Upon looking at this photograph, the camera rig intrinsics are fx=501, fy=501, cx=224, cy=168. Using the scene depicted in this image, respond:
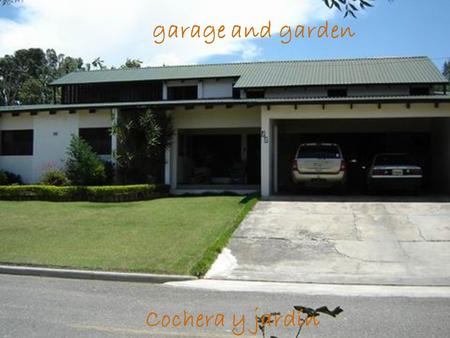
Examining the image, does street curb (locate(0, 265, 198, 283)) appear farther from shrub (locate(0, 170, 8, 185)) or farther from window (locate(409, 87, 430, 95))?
window (locate(409, 87, 430, 95))

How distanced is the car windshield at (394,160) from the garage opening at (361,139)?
4444mm

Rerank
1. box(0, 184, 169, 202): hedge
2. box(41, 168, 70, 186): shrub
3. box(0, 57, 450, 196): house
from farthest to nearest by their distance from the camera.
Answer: box(41, 168, 70, 186): shrub, box(0, 57, 450, 196): house, box(0, 184, 169, 202): hedge

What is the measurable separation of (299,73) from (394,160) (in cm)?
1043

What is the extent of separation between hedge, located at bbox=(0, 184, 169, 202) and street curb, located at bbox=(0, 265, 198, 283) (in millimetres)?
8452

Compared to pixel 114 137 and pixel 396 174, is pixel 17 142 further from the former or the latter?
pixel 396 174

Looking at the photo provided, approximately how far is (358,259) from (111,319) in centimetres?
568

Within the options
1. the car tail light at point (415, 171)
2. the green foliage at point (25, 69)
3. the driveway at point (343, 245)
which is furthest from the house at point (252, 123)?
the green foliage at point (25, 69)

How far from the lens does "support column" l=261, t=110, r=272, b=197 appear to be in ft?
56.6

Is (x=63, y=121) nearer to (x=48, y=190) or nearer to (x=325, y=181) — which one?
(x=48, y=190)

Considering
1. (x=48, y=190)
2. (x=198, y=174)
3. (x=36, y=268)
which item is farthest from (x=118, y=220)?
(x=198, y=174)

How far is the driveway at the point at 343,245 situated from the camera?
9.22 meters

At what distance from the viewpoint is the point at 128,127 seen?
1959 centimetres

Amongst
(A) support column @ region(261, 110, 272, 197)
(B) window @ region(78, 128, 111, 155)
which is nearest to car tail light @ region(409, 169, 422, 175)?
(A) support column @ region(261, 110, 272, 197)

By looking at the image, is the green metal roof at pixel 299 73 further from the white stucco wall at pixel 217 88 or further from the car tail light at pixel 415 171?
the car tail light at pixel 415 171
